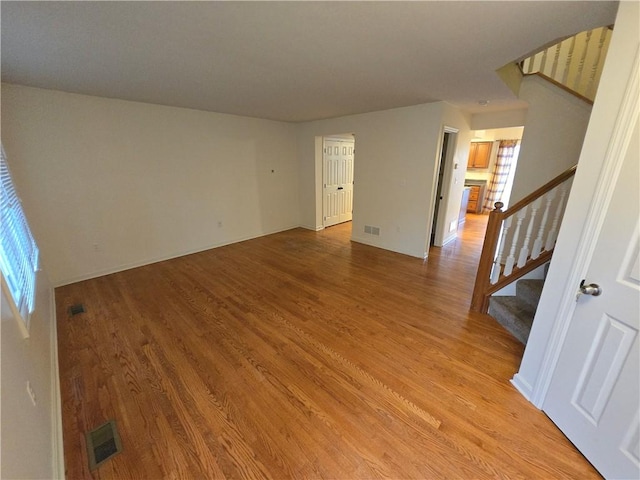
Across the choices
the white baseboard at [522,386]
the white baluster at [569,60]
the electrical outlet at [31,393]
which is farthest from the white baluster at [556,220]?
the electrical outlet at [31,393]

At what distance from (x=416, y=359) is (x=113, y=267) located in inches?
158

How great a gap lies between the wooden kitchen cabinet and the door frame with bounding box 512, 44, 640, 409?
→ 6.53m

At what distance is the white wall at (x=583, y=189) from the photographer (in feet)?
3.77

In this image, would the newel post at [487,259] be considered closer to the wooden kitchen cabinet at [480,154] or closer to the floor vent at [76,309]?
the floor vent at [76,309]

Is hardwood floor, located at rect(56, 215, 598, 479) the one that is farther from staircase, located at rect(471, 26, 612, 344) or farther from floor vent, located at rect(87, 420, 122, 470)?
staircase, located at rect(471, 26, 612, 344)

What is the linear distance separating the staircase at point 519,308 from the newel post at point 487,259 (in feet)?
0.29

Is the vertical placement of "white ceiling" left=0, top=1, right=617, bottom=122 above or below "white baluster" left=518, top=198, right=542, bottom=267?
above

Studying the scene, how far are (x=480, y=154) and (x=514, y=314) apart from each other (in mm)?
6303

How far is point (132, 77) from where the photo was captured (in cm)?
244

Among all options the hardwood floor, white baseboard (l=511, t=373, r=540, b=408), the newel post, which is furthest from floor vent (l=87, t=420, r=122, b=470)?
the newel post

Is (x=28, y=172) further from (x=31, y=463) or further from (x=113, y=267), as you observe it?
(x=31, y=463)

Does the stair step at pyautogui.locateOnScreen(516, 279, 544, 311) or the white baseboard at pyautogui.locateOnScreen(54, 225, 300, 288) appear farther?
the white baseboard at pyautogui.locateOnScreen(54, 225, 300, 288)

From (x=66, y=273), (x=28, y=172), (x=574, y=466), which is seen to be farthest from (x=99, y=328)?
(x=574, y=466)

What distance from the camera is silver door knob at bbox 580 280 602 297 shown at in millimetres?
1259
